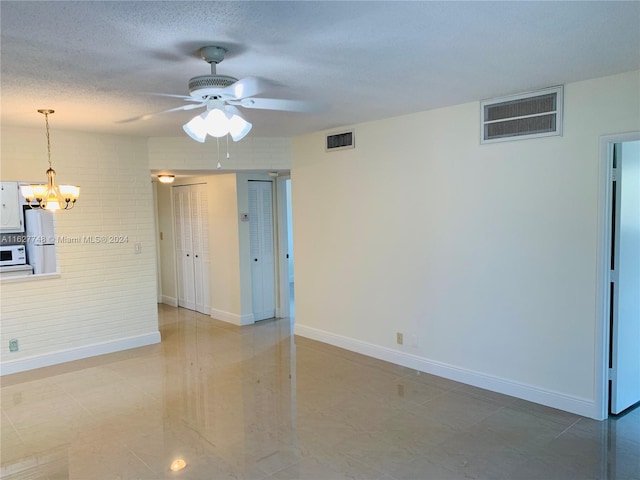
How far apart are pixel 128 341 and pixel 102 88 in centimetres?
325

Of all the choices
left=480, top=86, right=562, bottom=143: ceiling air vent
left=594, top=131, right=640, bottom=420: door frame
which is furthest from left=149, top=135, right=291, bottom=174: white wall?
left=594, top=131, right=640, bottom=420: door frame

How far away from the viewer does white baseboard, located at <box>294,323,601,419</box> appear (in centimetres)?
361

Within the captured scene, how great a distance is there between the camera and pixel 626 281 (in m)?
3.59

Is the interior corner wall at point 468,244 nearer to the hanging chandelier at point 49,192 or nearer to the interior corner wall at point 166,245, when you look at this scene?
the hanging chandelier at point 49,192

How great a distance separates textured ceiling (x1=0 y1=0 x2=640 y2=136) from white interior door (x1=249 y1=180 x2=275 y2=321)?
2.81 m

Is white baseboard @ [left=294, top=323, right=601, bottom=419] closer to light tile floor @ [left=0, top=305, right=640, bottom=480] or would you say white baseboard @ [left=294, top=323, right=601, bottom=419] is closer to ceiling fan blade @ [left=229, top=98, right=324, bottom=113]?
light tile floor @ [left=0, top=305, right=640, bottom=480]

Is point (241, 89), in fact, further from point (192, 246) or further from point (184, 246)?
point (184, 246)

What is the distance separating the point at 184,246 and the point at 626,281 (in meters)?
6.06

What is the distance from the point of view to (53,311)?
5.00 m

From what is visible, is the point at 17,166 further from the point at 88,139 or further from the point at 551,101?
the point at 551,101

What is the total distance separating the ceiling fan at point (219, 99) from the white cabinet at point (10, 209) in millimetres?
3078

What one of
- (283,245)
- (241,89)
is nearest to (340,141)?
(283,245)

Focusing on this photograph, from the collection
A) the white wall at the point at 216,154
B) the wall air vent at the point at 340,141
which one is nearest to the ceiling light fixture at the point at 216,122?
the wall air vent at the point at 340,141

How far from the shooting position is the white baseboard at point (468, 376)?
361 cm
